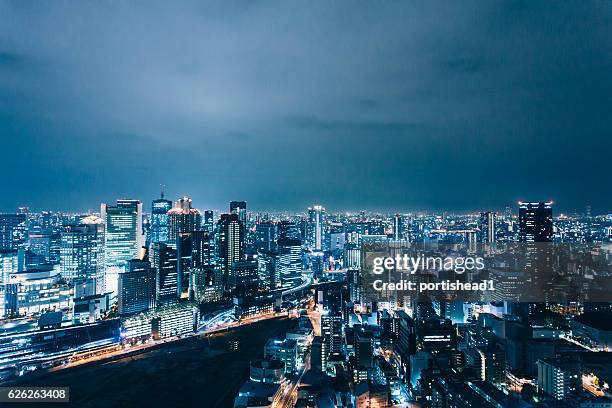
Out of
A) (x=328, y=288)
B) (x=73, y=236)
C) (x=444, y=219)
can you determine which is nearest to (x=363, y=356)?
(x=328, y=288)

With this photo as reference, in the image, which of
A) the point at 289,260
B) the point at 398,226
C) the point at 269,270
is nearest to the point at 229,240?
the point at 269,270

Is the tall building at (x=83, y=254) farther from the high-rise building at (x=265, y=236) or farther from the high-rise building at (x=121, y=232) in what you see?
the high-rise building at (x=265, y=236)

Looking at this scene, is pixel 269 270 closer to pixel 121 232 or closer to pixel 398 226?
pixel 398 226

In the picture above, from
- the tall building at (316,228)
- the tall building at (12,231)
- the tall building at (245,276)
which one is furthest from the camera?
the tall building at (316,228)

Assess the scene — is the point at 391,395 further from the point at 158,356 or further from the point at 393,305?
the point at 393,305

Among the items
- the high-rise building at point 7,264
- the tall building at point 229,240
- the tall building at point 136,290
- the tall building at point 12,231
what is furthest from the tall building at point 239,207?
the high-rise building at point 7,264

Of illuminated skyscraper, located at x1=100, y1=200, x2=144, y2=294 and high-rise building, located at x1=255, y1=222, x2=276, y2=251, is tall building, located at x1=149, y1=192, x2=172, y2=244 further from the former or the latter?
high-rise building, located at x1=255, y1=222, x2=276, y2=251

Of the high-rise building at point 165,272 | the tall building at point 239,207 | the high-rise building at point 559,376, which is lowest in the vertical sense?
the high-rise building at point 559,376
